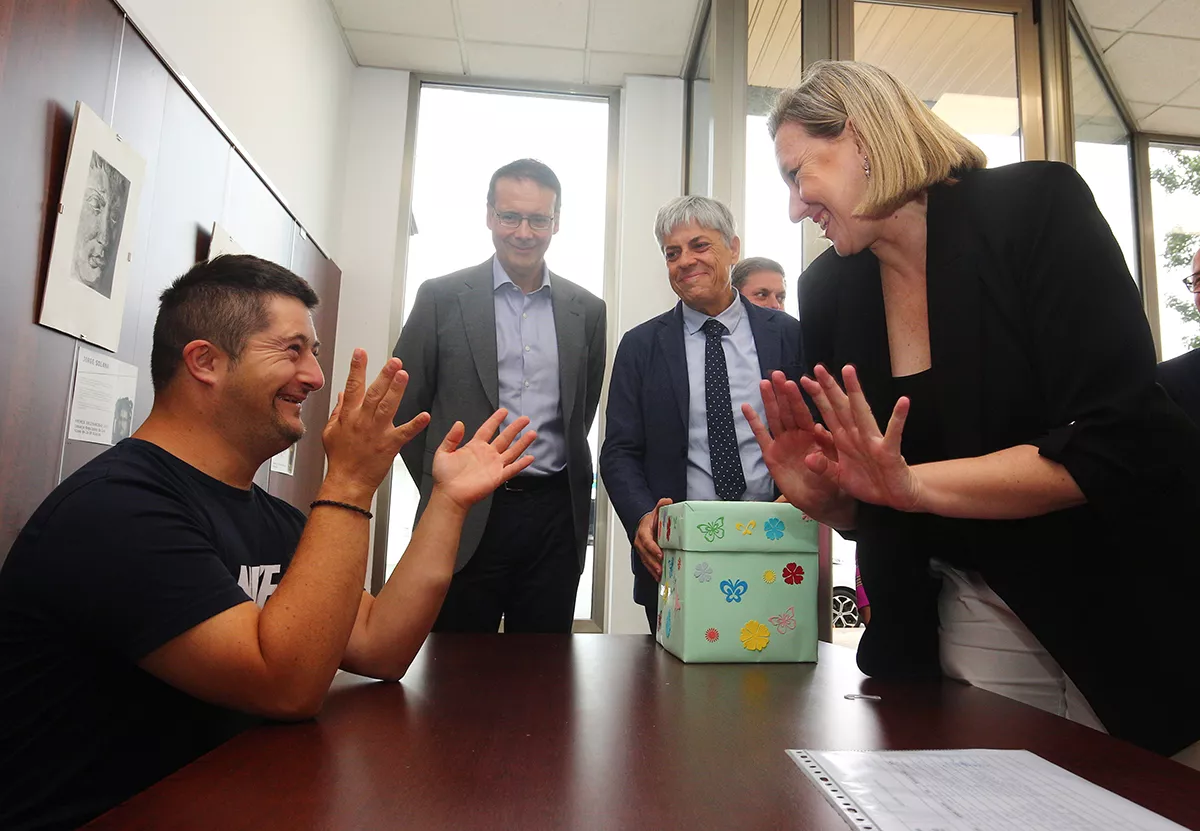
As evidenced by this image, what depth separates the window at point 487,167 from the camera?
164 inches

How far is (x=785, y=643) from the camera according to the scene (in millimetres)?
1212

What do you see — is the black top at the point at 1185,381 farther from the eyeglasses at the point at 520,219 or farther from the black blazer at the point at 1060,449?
the eyeglasses at the point at 520,219

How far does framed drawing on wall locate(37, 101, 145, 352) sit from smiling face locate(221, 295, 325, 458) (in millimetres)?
759

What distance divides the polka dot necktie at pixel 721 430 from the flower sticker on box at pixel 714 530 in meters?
0.46

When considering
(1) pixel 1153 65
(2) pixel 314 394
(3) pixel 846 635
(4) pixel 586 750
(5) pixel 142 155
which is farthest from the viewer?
(3) pixel 846 635

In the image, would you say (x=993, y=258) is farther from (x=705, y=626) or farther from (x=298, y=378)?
(x=298, y=378)

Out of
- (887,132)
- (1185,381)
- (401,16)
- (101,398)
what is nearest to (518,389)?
(101,398)

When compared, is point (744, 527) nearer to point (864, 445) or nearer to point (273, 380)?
point (864, 445)

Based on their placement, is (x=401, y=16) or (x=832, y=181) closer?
(x=832, y=181)

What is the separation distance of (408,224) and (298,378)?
3095 millimetres

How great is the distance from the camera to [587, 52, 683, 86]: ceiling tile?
4.04 meters

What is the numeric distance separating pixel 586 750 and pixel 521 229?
5.70ft

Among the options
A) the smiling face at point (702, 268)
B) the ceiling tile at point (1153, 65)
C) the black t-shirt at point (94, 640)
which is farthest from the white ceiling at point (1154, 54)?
the black t-shirt at point (94, 640)

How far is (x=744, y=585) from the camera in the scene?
4.02ft
